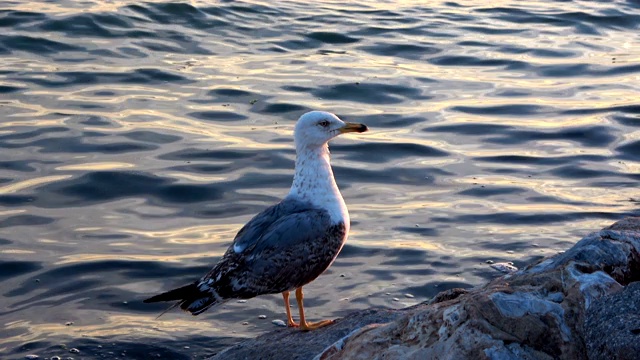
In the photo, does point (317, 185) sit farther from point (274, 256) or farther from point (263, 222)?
point (274, 256)

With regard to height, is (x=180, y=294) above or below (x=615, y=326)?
below

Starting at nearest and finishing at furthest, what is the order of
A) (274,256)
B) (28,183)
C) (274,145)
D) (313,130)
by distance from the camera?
1. (274,256)
2. (313,130)
3. (28,183)
4. (274,145)

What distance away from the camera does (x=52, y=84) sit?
1205 centimetres

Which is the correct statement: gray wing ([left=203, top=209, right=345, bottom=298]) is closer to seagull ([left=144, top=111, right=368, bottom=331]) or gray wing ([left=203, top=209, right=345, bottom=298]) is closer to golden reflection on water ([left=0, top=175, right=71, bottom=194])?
seagull ([left=144, top=111, right=368, bottom=331])

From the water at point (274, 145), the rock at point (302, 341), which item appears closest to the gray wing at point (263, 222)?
the rock at point (302, 341)

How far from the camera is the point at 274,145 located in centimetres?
1059

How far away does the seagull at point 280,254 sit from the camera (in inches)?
233

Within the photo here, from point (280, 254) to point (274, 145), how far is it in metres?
4.73

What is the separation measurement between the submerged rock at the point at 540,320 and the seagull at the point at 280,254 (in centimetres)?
133

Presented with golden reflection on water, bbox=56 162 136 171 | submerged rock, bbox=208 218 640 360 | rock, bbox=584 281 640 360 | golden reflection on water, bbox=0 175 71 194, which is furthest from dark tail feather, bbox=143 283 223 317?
golden reflection on water, bbox=56 162 136 171

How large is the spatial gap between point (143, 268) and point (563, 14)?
10.2 m

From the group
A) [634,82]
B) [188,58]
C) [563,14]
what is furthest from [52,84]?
[563,14]

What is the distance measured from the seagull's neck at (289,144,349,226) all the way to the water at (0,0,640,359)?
3.75 ft

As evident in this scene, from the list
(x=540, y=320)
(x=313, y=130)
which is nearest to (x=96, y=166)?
(x=313, y=130)
